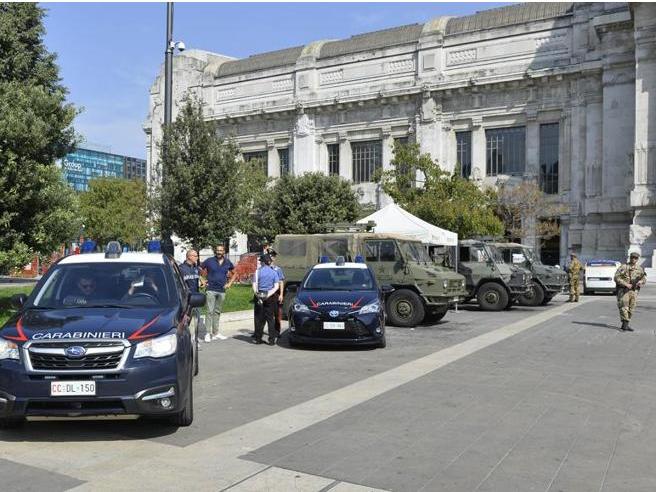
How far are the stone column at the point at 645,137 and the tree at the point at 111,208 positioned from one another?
35635mm

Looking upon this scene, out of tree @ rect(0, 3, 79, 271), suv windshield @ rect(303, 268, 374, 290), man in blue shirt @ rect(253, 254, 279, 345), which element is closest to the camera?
tree @ rect(0, 3, 79, 271)

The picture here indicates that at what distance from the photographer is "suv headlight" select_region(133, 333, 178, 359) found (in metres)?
6.07

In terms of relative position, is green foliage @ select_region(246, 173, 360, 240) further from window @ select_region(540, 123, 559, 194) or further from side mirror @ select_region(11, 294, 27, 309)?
side mirror @ select_region(11, 294, 27, 309)

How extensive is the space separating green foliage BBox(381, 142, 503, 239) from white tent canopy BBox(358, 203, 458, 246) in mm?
9685

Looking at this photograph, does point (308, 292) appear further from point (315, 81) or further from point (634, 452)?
point (315, 81)

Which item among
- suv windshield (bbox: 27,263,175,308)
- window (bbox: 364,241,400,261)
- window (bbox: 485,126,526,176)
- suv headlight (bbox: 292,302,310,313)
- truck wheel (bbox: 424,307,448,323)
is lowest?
truck wheel (bbox: 424,307,448,323)

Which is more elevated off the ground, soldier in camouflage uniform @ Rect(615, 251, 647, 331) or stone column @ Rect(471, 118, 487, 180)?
stone column @ Rect(471, 118, 487, 180)

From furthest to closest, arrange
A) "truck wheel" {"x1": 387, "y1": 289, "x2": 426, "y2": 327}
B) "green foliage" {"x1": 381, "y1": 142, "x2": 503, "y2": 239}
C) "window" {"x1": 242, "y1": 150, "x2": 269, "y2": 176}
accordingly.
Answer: "window" {"x1": 242, "y1": 150, "x2": 269, "y2": 176}
"green foliage" {"x1": 381, "y1": 142, "x2": 503, "y2": 239}
"truck wheel" {"x1": 387, "y1": 289, "x2": 426, "y2": 327}

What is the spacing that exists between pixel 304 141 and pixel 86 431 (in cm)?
5245

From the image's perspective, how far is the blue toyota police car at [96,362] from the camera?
586 centimetres

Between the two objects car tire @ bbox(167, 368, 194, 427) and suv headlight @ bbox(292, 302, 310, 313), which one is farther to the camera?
suv headlight @ bbox(292, 302, 310, 313)

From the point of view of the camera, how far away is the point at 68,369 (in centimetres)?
592

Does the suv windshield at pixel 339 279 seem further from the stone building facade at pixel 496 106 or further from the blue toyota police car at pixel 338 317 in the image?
the stone building facade at pixel 496 106

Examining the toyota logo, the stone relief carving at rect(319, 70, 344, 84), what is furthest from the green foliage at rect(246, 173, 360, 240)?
the toyota logo
